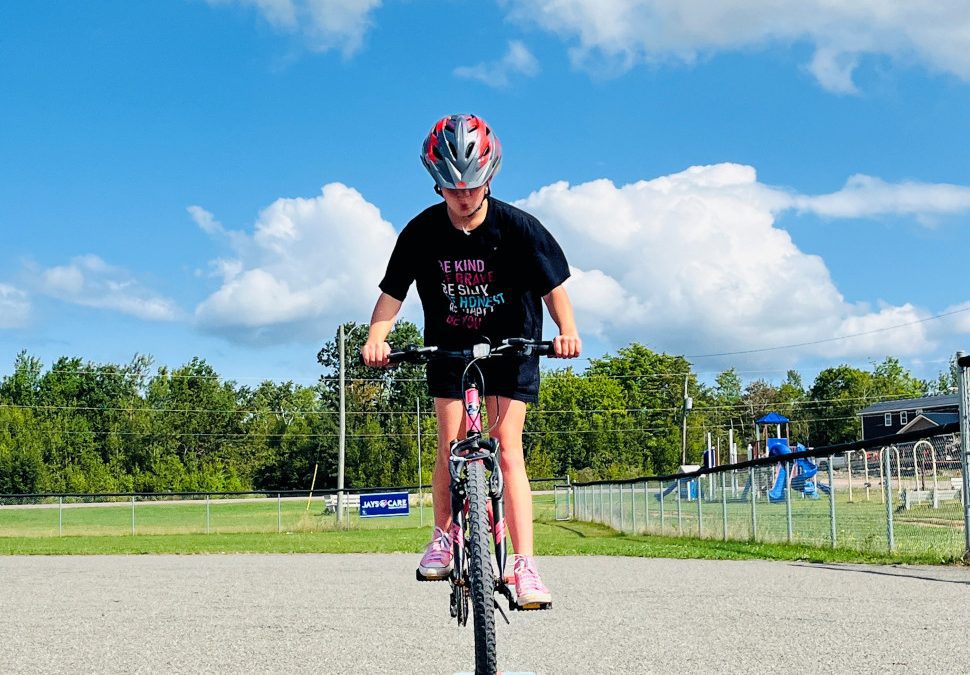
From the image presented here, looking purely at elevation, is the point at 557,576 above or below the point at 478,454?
below

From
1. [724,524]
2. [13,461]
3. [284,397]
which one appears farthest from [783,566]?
[284,397]

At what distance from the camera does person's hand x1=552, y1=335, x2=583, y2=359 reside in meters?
4.96

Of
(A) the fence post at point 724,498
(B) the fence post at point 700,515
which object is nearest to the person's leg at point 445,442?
(A) the fence post at point 724,498

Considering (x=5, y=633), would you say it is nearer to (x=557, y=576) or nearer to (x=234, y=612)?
(x=234, y=612)

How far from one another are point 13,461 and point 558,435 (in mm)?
47724

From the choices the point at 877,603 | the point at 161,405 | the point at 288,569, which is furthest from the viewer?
the point at 161,405

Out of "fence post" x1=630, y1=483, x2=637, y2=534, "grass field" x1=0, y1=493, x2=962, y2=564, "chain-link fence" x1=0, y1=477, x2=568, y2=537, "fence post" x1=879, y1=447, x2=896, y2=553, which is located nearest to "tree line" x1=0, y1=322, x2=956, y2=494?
"chain-link fence" x1=0, y1=477, x2=568, y2=537

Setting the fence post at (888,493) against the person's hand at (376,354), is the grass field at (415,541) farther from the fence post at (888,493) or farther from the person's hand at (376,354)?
the person's hand at (376,354)

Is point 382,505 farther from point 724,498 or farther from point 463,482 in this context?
point 463,482

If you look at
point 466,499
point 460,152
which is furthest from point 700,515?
point 460,152

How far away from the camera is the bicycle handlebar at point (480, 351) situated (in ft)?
15.5

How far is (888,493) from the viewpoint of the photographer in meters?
13.7

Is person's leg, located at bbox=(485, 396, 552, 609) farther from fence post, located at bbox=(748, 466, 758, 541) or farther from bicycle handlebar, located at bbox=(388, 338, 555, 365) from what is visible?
fence post, located at bbox=(748, 466, 758, 541)

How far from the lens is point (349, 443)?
9156cm
